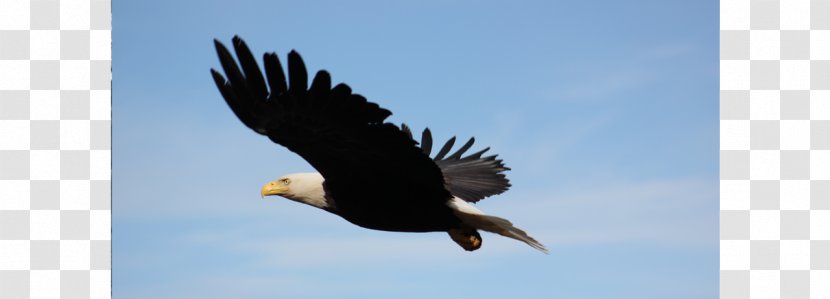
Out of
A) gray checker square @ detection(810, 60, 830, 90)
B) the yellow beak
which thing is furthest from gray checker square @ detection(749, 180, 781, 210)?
the yellow beak

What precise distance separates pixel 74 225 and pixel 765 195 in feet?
7.05

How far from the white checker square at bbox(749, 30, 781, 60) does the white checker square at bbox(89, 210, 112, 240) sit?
2.10 m

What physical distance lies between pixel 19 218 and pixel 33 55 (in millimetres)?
510

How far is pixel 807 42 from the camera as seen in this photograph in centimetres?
276

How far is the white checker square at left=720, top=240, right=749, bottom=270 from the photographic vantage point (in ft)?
9.03

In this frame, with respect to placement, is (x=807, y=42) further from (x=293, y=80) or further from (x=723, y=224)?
(x=293, y=80)

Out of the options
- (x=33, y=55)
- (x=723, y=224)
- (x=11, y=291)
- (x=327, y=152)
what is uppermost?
(x=33, y=55)

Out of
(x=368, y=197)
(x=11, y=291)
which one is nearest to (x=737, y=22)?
(x=368, y=197)

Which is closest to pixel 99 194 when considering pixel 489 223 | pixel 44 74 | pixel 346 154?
pixel 44 74

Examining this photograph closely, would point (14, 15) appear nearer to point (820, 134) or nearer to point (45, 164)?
point (45, 164)

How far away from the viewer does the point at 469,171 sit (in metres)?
3.54

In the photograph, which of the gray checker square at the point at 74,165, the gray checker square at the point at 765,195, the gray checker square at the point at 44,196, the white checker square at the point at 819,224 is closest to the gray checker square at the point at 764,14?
the gray checker square at the point at 765,195

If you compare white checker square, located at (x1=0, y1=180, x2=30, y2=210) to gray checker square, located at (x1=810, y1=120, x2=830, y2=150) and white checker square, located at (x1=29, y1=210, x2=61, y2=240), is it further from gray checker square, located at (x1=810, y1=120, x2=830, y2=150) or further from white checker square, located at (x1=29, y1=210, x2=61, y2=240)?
gray checker square, located at (x1=810, y1=120, x2=830, y2=150)

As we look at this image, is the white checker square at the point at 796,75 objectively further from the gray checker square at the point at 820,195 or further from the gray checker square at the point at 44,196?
the gray checker square at the point at 44,196
